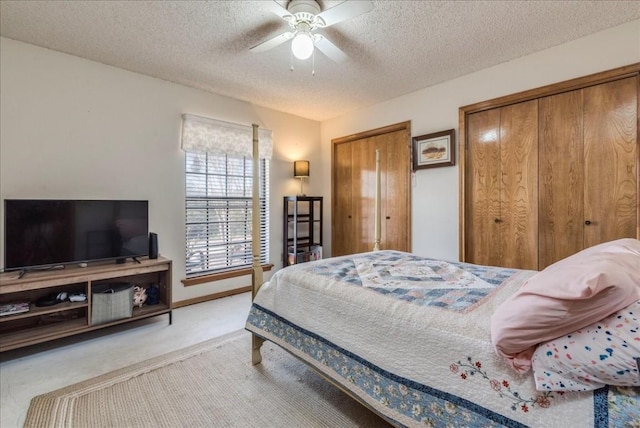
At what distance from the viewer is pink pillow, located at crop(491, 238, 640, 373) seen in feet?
2.72

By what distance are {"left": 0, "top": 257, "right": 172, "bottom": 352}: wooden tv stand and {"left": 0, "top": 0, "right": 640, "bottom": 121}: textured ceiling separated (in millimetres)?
1890

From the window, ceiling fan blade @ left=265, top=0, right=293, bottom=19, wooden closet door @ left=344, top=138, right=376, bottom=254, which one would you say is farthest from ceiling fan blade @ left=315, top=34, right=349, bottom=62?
the window

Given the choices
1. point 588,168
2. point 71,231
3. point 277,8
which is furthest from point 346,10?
point 71,231

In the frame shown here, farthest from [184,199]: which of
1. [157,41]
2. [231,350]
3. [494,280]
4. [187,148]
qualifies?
[494,280]

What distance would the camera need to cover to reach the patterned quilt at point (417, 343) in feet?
2.97

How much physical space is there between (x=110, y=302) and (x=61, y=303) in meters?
0.33

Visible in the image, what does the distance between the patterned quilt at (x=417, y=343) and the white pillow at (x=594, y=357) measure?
5 centimetres

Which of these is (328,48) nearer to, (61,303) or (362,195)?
(362,195)

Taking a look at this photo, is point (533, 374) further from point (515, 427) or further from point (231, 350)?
point (231, 350)

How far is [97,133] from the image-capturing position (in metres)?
2.83

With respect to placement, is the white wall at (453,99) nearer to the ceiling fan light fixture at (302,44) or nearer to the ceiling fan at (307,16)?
the ceiling fan at (307,16)

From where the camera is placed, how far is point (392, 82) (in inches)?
131

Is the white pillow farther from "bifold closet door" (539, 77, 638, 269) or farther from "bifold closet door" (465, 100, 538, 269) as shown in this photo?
A: "bifold closet door" (465, 100, 538, 269)

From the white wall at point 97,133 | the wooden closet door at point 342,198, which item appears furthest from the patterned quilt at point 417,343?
the wooden closet door at point 342,198
